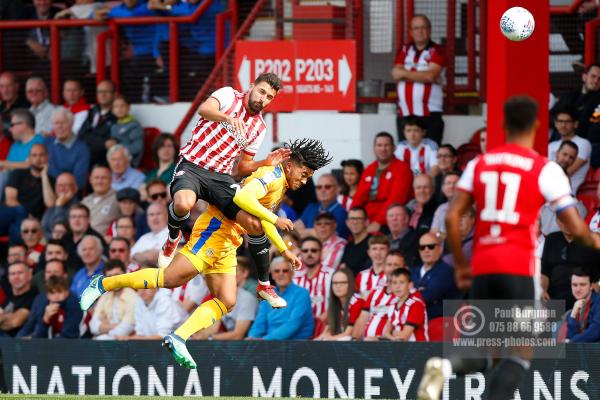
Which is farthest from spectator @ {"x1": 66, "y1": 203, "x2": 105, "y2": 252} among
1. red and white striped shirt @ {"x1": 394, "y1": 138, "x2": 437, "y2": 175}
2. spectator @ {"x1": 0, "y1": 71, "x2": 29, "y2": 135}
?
red and white striped shirt @ {"x1": 394, "y1": 138, "x2": 437, "y2": 175}

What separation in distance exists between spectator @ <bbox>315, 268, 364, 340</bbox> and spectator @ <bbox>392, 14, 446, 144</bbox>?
2501mm

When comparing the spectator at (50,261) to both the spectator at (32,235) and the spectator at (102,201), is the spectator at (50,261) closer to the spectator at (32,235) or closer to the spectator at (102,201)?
the spectator at (32,235)

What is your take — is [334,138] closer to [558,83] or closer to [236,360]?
[558,83]

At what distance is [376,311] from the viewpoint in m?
13.3

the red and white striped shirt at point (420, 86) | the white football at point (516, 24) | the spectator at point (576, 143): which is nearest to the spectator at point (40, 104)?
the red and white striped shirt at point (420, 86)

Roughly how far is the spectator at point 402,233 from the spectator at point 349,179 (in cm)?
99

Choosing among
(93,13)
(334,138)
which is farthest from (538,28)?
(93,13)

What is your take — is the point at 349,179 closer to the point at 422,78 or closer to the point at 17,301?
the point at 422,78

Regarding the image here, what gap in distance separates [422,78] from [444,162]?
118cm

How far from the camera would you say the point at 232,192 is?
10539 millimetres

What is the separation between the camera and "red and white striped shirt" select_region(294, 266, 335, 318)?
45.5 feet

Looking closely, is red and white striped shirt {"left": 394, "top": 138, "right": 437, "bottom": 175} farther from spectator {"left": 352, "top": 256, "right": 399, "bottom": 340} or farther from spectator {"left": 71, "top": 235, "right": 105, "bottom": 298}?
spectator {"left": 71, "top": 235, "right": 105, "bottom": 298}

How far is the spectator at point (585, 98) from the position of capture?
46.7 feet

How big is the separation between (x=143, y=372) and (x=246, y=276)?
1.47 meters
